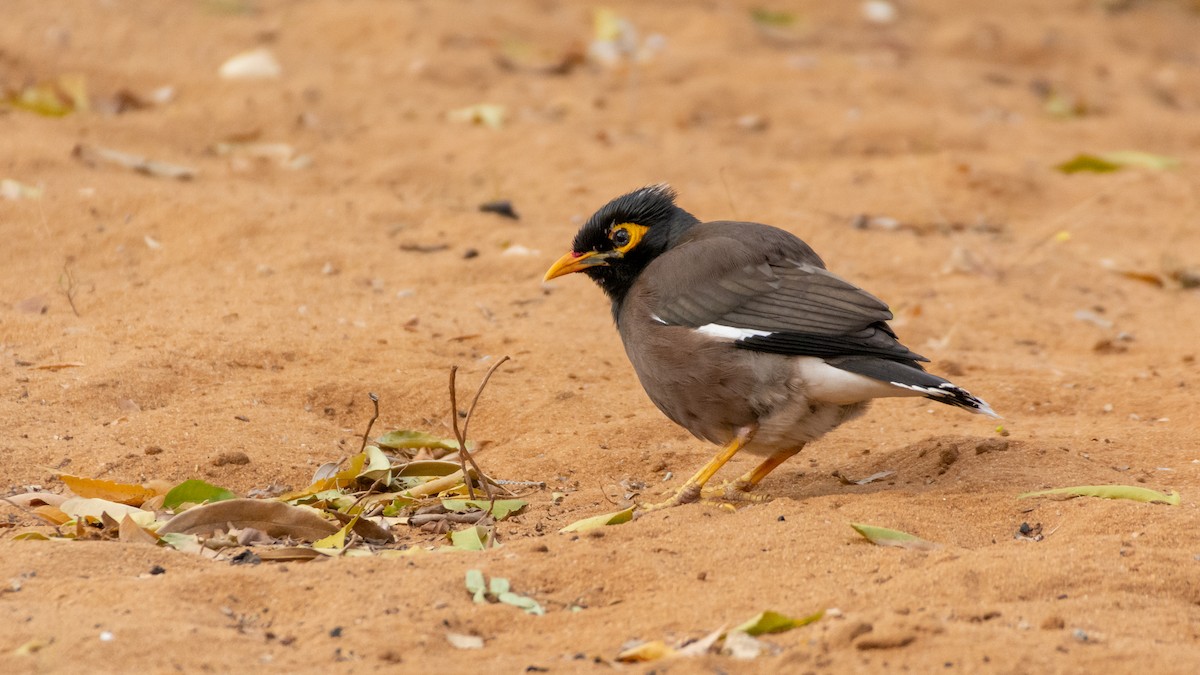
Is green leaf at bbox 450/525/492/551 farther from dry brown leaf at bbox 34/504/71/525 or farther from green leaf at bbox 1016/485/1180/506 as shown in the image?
green leaf at bbox 1016/485/1180/506

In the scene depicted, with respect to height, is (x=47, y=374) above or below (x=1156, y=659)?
below

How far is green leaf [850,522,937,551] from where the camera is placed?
411cm

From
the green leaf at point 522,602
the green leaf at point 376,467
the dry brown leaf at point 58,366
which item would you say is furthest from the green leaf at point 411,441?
the green leaf at point 522,602

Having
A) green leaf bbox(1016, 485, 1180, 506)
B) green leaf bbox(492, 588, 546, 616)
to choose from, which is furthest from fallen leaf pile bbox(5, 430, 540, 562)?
green leaf bbox(1016, 485, 1180, 506)

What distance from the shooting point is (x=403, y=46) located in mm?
11078

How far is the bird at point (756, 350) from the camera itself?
472cm

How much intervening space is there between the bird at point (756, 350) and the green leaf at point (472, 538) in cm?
59

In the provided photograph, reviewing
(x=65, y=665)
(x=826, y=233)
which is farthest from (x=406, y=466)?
(x=826, y=233)

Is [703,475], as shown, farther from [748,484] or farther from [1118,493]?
[1118,493]

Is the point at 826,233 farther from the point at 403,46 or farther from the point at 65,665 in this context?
the point at 65,665

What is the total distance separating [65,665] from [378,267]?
14.2 feet

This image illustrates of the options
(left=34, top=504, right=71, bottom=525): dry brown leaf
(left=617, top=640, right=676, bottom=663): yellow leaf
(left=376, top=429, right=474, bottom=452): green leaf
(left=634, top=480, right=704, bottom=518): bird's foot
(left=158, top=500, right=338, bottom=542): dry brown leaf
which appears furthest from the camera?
(left=376, top=429, right=474, bottom=452): green leaf

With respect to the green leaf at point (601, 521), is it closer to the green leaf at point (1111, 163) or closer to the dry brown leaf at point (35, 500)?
the dry brown leaf at point (35, 500)

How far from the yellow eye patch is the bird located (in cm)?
17
